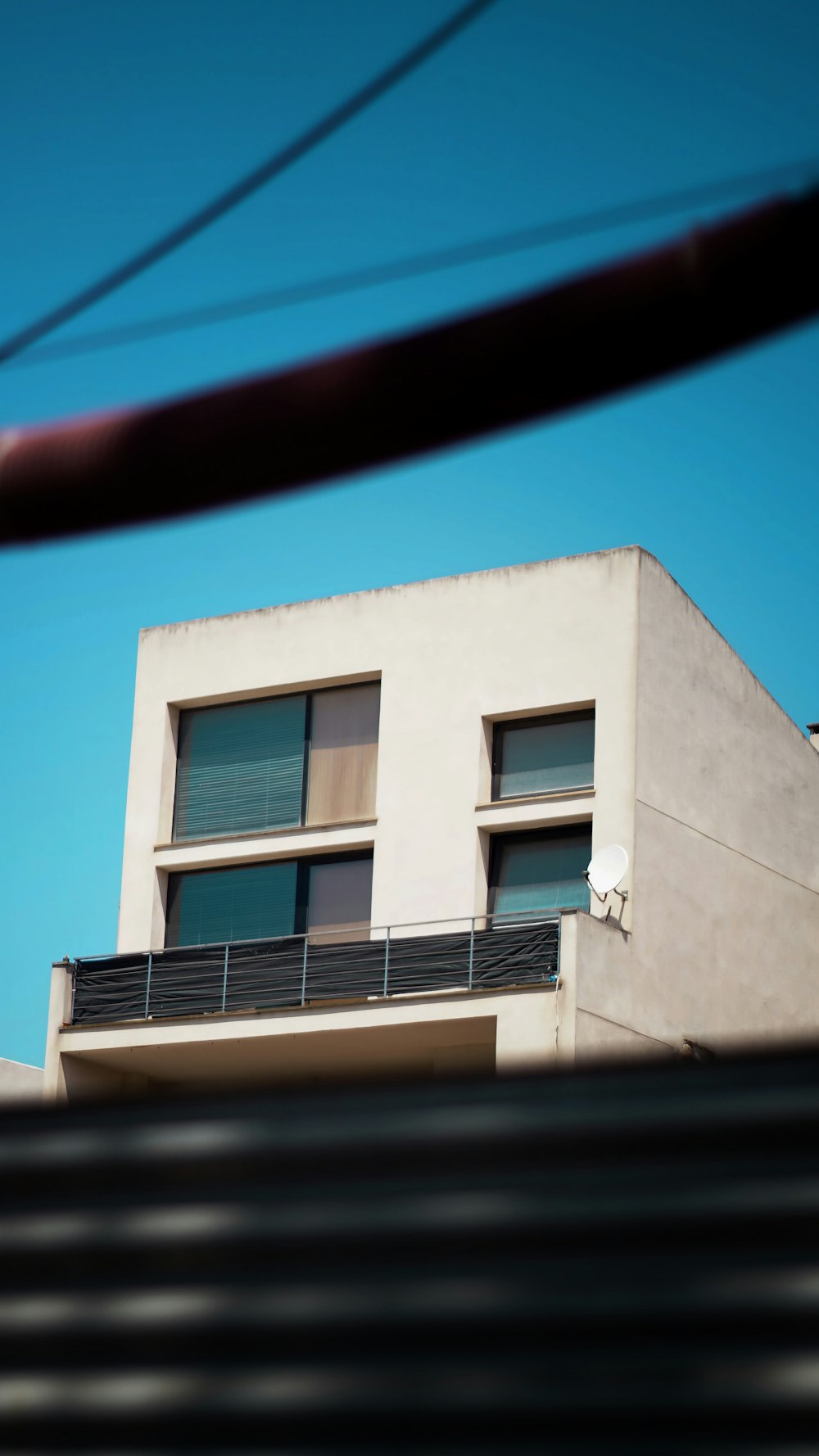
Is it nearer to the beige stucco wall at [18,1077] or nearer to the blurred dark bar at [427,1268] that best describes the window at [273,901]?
the beige stucco wall at [18,1077]

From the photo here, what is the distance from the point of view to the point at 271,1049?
2367cm

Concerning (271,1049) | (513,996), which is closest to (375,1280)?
(513,996)

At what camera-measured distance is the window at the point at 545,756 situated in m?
24.0

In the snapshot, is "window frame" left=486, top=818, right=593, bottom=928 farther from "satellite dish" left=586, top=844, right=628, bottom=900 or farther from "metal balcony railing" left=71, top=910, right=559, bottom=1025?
"satellite dish" left=586, top=844, right=628, bottom=900

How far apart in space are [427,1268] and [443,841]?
20.7m

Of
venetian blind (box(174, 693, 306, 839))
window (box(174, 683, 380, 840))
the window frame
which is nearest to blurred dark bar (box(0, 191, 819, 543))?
the window frame

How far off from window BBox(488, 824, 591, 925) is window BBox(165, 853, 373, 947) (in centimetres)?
193

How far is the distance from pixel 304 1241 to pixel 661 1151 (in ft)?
2.52

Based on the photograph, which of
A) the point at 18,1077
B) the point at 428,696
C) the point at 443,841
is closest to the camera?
the point at 443,841

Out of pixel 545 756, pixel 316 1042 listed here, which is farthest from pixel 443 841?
pixel 316 1042

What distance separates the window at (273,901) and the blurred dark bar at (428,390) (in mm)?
20921

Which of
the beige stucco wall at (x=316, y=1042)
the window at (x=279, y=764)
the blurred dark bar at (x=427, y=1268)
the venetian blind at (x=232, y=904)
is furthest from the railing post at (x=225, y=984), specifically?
the blurred dark bar at (x=427, y=1268)

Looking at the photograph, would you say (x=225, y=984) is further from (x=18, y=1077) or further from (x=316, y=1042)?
(x=18, y=1077)

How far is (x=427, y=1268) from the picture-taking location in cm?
349
